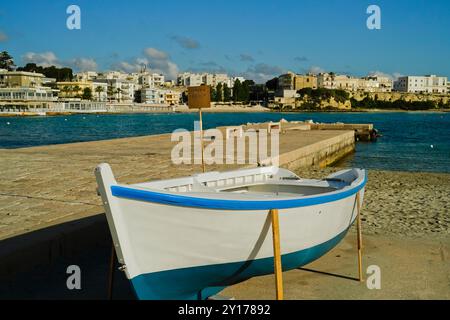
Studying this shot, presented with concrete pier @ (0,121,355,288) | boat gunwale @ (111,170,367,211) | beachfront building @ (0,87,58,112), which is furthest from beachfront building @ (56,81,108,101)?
boat gunwale @ (111,170,367,211)

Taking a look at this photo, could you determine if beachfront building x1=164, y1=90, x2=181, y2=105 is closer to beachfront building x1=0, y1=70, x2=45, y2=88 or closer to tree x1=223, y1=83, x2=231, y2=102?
tree x1=223, y1=83, x2=231, y2=102

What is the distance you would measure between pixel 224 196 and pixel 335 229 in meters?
1.66

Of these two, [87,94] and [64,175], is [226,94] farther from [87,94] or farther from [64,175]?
[64,175]

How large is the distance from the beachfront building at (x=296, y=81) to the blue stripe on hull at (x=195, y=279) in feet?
638

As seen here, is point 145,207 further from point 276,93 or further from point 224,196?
point 276,93

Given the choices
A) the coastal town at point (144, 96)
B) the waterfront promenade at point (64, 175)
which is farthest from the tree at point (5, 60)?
the waterfront promenade at point (64, 175)

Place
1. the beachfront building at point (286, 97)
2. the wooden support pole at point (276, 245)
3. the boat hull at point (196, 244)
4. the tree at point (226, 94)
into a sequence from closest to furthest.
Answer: the boat hull at point (196, 244), the wooden support pole at point (276, 245), the beachfront building at point (286, 97), the tree at point (226, 94)

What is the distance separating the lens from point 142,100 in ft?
596

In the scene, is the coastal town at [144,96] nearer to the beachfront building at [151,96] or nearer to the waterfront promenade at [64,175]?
the beachfront building at [151,96]

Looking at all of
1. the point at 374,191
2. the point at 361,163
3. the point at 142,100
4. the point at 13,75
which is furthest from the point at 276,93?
the point at 374,191

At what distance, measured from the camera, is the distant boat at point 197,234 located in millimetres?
4016

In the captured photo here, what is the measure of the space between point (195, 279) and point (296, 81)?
19565 cm

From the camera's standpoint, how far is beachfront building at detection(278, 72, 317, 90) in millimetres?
194750

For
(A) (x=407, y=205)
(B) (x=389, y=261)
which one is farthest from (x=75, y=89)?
(B) (x=389, y=261)
